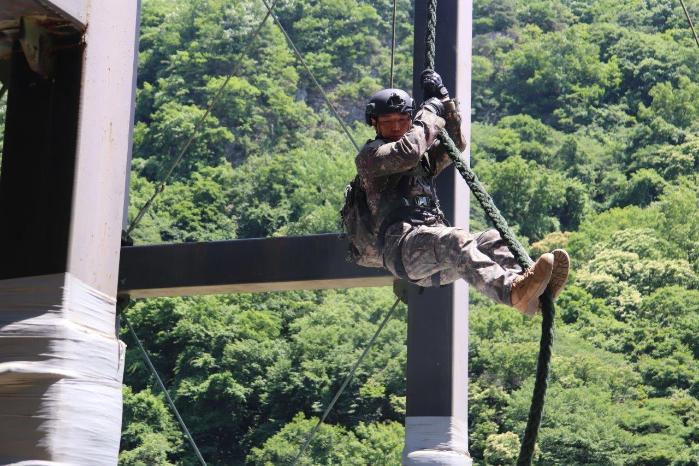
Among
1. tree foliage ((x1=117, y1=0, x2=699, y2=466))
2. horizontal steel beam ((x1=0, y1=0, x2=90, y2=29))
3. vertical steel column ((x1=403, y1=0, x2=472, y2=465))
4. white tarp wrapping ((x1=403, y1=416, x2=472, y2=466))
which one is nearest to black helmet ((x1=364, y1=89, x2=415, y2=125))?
vertical steel column ((x1=403, y1=0, x2=472, y2=465))

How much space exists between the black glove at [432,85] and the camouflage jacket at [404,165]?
6 cm

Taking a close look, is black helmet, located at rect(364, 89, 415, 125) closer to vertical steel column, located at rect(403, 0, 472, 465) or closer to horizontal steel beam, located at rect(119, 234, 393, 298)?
vertical steel column, located at rect(403, 0, 472, 465)

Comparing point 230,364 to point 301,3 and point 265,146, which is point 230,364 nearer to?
point 265,146

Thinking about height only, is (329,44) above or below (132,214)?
above

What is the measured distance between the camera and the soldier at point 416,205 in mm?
5316

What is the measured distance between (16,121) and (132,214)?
42906 millimetres

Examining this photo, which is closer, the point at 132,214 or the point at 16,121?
the point at 16,121

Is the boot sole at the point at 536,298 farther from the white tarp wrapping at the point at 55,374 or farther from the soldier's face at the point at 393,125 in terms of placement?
the white tarp wrapping at the point at 55,374

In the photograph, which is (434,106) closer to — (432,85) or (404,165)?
(432,85)

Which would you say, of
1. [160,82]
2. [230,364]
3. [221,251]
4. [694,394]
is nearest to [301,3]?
[160,82]

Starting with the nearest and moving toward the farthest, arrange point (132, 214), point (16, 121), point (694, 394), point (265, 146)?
point (16, 121) < point (694, 394) < point (132, 214) < point (265, 146)

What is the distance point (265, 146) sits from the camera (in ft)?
185

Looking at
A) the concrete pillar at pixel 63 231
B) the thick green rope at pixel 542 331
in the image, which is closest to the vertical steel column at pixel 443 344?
the thick green rope at pixel 542 331

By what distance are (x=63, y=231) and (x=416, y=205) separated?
223 centimetres
